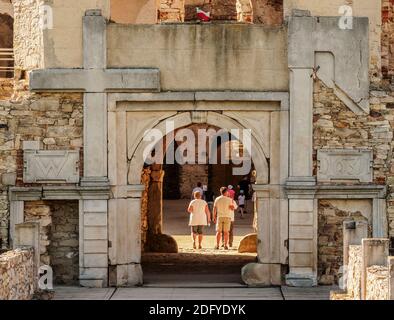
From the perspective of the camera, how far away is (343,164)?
17.8 meters

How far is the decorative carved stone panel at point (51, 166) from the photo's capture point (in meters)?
17.8

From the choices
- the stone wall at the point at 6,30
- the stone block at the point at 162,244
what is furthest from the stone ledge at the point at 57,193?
the stone wall at the point at 6,30

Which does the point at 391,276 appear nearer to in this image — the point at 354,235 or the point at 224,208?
the point at 354,235

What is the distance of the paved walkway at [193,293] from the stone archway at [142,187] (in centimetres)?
51

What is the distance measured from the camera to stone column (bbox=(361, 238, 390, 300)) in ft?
44.3

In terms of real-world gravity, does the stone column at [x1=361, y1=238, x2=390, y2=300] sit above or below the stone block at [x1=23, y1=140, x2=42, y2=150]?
below

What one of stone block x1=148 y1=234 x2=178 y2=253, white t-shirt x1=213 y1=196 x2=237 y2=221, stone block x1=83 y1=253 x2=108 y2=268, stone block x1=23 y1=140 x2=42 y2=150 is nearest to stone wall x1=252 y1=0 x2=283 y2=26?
white t-shirt x1=213 y1=196 x2=237 y2=221

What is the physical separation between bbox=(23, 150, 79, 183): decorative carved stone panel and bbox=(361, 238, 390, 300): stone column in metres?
5.71

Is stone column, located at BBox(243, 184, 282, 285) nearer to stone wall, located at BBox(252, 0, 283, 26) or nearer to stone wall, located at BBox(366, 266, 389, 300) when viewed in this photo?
stone wall, located at BBox(366, 266, 389, 300)

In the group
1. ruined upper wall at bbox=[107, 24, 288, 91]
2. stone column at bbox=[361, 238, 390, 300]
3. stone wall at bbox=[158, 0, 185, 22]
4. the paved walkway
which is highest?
stone wall at bbox=[158, 0, 185, 22]

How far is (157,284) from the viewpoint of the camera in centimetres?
1811

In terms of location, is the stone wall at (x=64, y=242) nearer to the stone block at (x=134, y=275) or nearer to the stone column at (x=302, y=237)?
the stone block at (x=134, y=275)

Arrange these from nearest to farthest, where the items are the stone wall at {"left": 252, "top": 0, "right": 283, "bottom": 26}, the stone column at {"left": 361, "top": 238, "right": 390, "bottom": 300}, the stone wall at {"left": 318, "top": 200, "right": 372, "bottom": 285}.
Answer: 1. the stone column at {"left": 361, "top": 238, "right": 390, "bottom": 300}
2. the stone wall at {"left": 318, "top": 200, "right": 372, "bottom": 285}
3. the stone wall at {"left": 252, "top": 0, "right": 283, "bottom": 26}

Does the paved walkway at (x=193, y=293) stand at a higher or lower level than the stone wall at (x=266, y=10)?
lower
